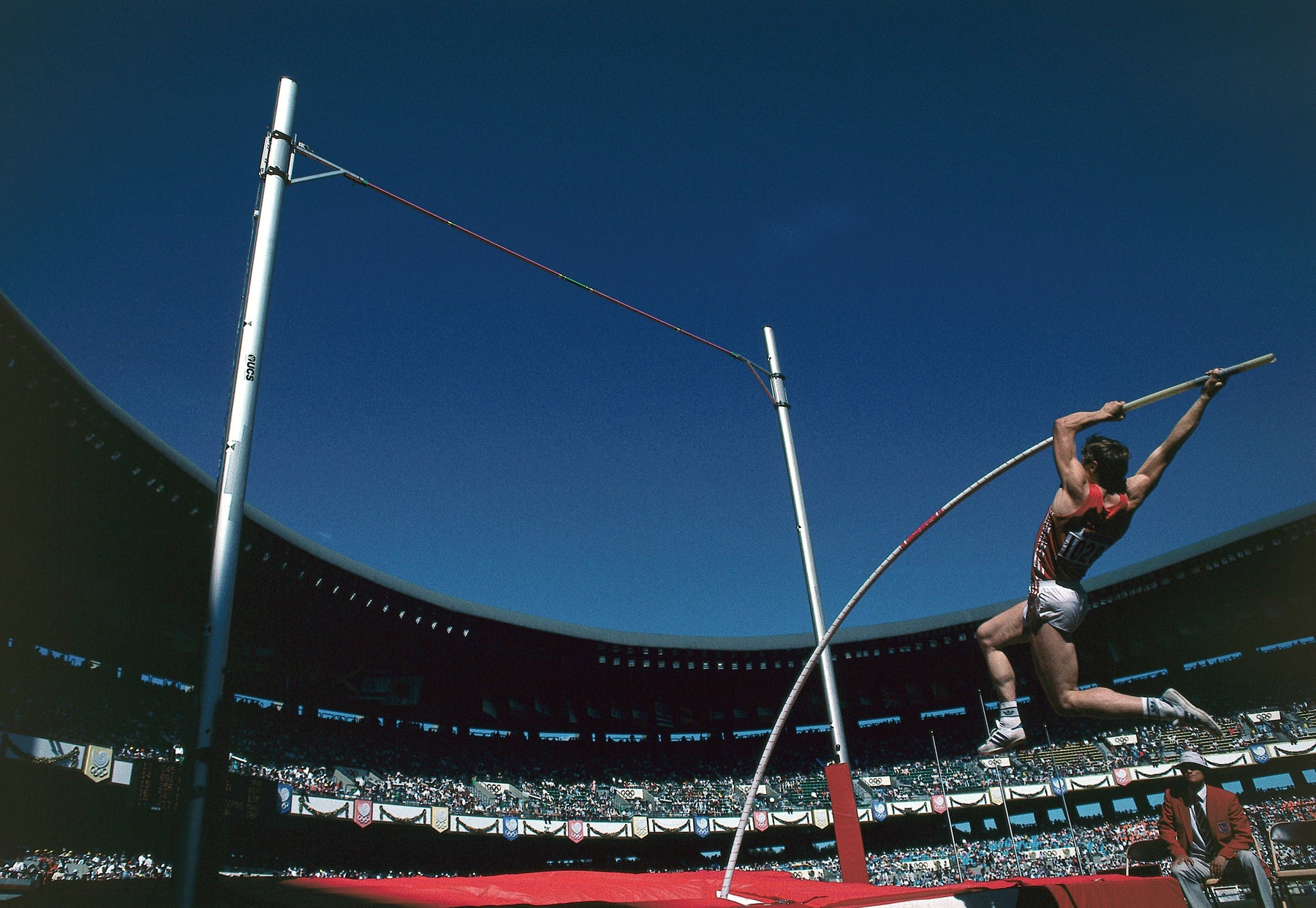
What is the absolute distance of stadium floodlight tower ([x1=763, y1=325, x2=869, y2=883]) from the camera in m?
9.62

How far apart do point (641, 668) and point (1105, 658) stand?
79.1ft

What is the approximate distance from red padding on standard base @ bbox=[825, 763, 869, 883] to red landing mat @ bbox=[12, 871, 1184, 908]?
0.74 m

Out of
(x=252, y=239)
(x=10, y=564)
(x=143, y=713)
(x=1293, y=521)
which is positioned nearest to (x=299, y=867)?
(x=143, y=713)

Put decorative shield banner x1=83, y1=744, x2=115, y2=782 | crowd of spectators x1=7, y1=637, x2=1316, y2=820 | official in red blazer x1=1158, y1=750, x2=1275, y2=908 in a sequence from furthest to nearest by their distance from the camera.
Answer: crowd of spectators x1=7, y1=637, x2=1316, y2=820, decorative shield banner x1=83, y1=744, x2=115, y2=782, official in red blazer x1=1158, y1=750, x2=1275, y2=908

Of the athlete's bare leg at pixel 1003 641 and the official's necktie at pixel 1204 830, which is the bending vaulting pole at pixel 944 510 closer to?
the athlete's bare leg at pixel 1003 641

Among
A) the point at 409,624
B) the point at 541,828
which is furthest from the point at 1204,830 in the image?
the point at 409,624

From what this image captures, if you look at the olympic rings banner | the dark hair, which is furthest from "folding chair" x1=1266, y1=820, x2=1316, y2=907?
the olympic rings banner

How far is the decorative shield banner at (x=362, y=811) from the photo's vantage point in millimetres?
24562

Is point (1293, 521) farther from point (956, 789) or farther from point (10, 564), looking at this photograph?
point (10, 564)

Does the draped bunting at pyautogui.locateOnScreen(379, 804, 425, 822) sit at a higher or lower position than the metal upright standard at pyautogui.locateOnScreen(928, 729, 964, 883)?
higher

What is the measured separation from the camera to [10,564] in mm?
21703

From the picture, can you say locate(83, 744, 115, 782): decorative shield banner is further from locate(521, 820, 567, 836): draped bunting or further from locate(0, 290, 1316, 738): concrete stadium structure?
locate(521, 820, 567, 836): draped bunting

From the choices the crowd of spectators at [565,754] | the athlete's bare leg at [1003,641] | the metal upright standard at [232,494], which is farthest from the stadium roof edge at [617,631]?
the athlete's bare leg at [1003,641]

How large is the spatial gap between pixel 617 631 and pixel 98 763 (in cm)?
2095
